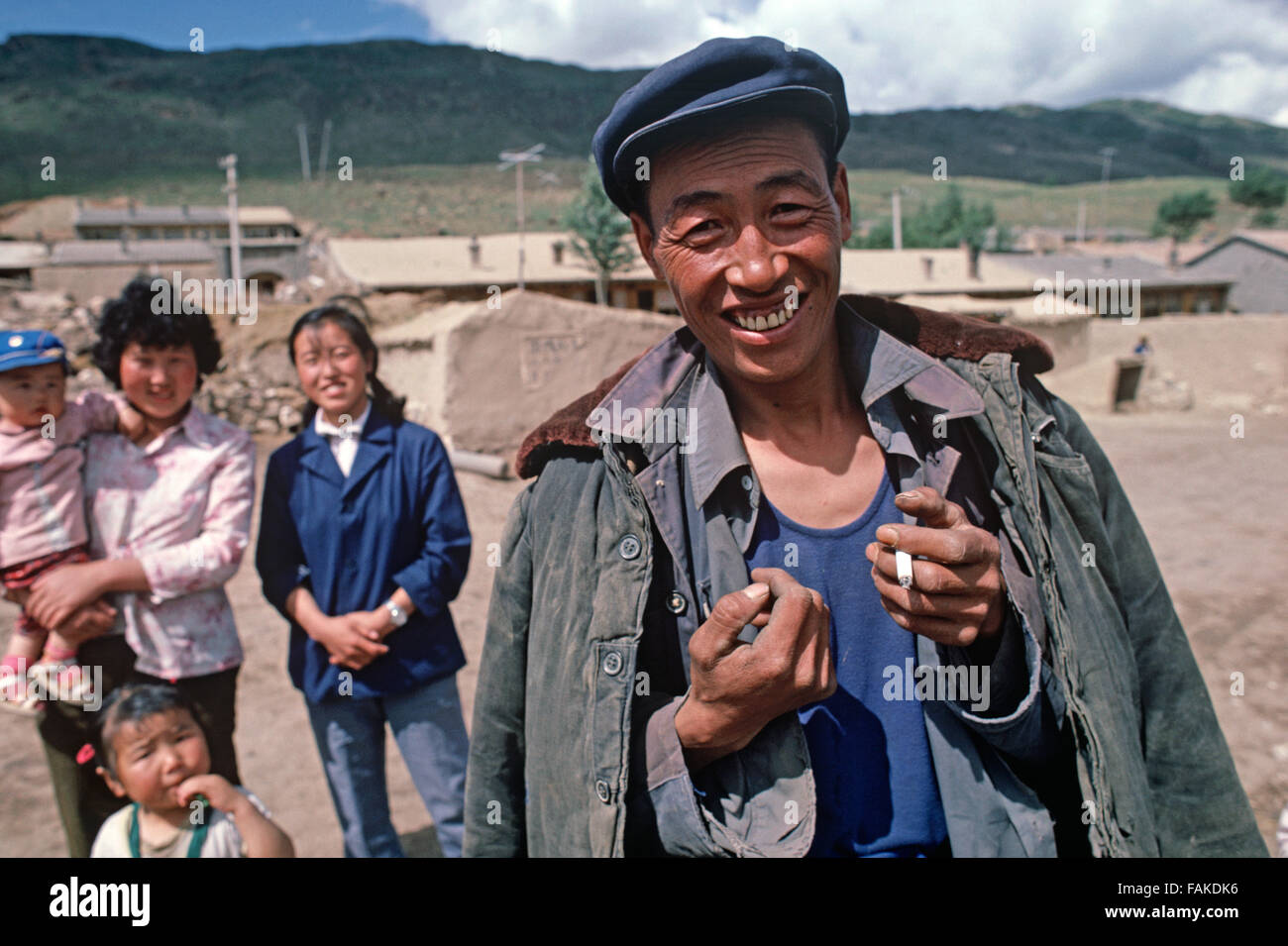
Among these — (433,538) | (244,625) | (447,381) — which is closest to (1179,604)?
(433,538)

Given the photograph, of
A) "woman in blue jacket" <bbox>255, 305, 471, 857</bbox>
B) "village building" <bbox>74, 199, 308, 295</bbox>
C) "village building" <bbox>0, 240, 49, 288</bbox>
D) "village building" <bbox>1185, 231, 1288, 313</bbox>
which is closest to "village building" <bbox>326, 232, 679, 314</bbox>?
"village building" <bbox>74, 199, 308, 295</bbox>

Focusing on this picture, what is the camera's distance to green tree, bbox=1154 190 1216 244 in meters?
59.3

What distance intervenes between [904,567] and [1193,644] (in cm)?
570

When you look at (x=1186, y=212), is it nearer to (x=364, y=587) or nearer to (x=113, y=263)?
(x=113, y=263)

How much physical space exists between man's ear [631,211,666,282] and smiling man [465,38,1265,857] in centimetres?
2

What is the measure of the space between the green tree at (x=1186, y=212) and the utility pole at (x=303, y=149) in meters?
69.9

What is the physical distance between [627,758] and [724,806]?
19 cm

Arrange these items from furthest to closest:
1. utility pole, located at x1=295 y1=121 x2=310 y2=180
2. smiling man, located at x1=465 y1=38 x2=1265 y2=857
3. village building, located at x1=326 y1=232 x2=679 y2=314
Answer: utility pole, located at x1=295 y1=121 x2=310 y2=180, village building, located at x1=326 y1=232 x2=679 y2=314, smiling man, located at x1=465 y1=38 x2=1265 y2=857

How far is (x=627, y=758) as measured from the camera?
1.40 meters

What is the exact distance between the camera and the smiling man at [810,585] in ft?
4.43

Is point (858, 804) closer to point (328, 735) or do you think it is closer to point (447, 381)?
point (328, 735)

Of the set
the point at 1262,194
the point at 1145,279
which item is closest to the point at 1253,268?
the point at 1145,279

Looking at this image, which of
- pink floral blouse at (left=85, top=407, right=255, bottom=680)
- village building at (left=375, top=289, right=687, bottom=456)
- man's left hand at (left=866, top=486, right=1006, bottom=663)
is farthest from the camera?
village building at (left=375, top=289, right=687, bottom=456)

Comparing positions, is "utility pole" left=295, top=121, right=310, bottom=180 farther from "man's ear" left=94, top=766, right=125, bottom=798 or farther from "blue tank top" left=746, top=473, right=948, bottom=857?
"blue tank top" left=746, top=473, right=948, bottom=857
